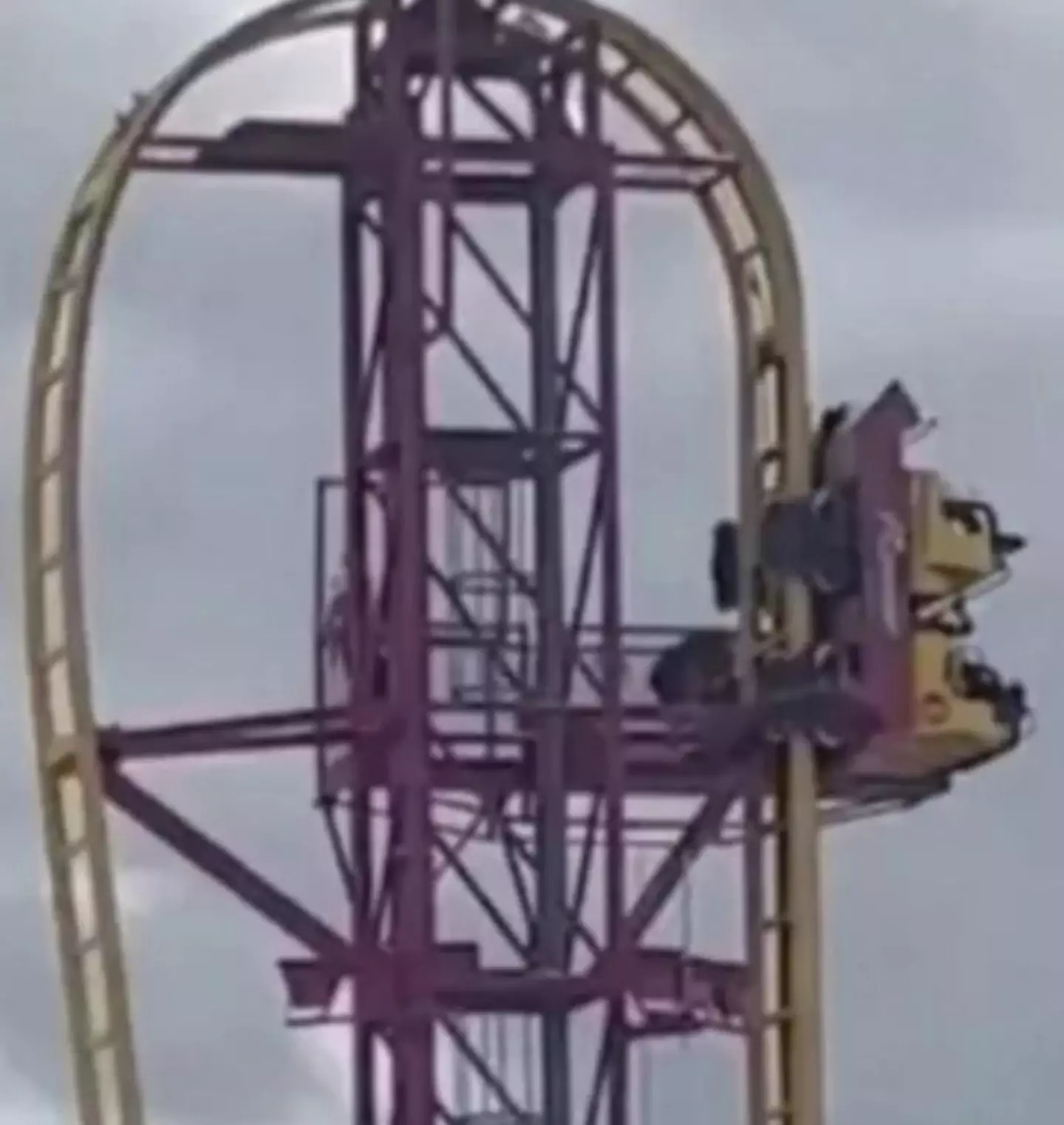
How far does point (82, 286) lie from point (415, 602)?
2824mm

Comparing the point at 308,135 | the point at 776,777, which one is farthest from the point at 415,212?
the point at 776,777

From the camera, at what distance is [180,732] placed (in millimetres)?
53000

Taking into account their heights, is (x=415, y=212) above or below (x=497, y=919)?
above

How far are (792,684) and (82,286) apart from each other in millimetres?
5102

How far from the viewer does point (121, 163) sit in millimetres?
53281

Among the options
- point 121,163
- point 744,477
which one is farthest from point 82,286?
point 744,477

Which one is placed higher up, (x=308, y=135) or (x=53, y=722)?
(x=308, y=135)

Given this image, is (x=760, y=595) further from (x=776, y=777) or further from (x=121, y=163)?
(x=121, y=163)

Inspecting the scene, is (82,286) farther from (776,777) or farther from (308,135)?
(776,777)

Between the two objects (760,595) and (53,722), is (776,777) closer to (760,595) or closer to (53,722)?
(760,595)

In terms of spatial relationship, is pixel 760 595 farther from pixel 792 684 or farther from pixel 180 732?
pixel 180 732

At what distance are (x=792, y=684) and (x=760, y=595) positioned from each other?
2.35 ft

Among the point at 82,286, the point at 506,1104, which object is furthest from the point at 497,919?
the point at 82,286

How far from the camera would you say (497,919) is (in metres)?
53.7
